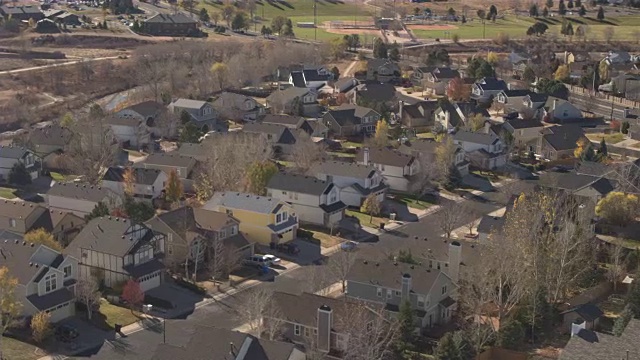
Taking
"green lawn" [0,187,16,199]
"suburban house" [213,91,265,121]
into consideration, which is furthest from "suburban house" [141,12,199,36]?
"green lawn" [0,187,16,199]

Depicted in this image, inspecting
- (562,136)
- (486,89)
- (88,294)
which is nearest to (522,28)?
(486,89)

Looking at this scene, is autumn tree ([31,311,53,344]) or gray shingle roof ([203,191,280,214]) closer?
autumn tree ([31,311,53,344])

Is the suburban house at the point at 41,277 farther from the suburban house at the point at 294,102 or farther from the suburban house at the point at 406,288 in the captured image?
the suburban house at the point at 294,102

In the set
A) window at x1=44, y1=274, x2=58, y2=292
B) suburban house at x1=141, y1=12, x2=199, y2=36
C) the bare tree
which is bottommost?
the bare tree

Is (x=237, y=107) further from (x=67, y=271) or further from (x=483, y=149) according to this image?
(x=67, y=271)

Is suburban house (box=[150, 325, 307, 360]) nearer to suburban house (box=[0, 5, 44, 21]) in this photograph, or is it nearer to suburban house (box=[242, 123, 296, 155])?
suburban house (box=[242, 123, 296, 155])

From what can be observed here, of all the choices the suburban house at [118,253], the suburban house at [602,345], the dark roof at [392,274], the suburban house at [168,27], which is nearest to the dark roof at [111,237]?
the suburban house at [118,253]
